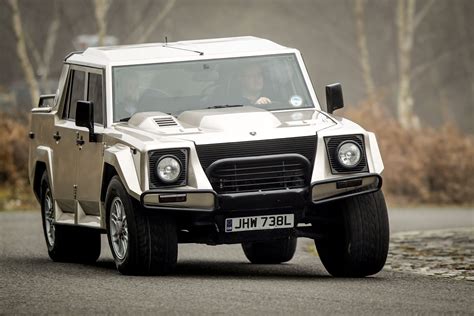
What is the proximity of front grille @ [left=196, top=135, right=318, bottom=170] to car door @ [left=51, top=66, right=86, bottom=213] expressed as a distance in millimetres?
2302

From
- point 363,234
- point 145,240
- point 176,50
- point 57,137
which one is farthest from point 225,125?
point 57,137

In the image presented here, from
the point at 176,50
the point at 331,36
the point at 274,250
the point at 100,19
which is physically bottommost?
the point at 274,250

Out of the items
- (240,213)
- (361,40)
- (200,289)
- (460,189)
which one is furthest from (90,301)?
(361,40)

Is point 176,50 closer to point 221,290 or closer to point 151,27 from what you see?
point 221,290

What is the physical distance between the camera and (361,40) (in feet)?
134

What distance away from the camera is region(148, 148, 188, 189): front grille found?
12.7 m

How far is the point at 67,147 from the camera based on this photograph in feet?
49.2

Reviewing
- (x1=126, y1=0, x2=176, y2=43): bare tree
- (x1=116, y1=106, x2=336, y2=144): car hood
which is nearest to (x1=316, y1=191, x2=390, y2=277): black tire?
(x1=116, y1=106, x2=336, y2=144): car hood

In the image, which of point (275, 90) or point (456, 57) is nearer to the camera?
point (275, 90)

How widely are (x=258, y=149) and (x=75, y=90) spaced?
3194mm

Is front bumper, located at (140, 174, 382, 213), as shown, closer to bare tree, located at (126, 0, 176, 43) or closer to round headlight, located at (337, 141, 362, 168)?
round headlight, located at (337, 141, 362, 168)

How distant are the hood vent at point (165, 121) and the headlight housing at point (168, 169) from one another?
2.00ft

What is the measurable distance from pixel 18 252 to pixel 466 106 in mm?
36980

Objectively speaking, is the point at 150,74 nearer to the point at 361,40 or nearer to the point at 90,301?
the point at 90,301
